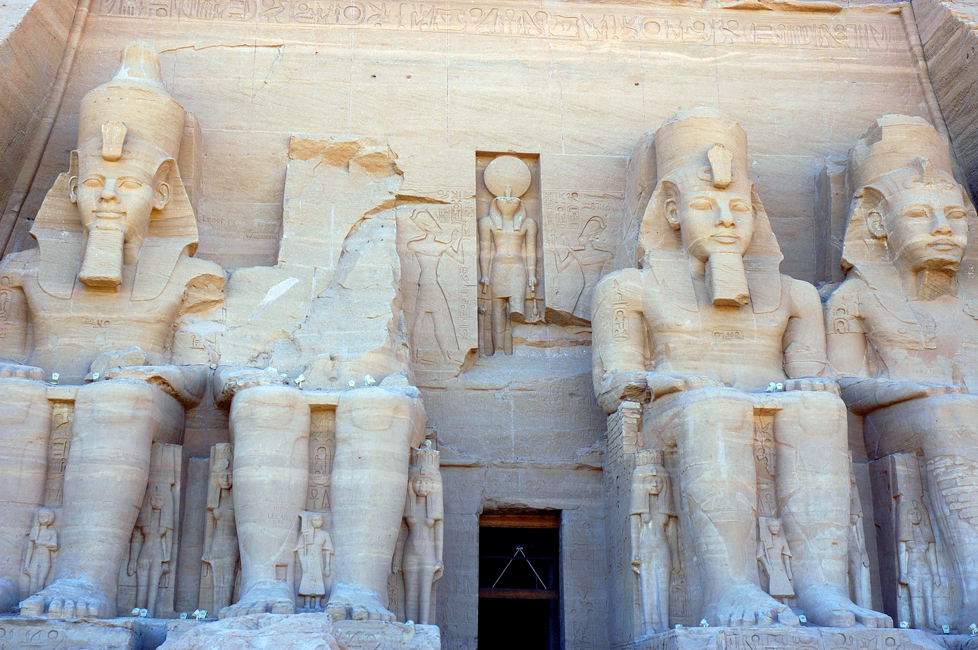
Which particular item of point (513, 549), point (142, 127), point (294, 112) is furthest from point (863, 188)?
point (142, 127)

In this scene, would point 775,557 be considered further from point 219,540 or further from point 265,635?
point 219,540

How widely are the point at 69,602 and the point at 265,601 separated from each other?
86cm

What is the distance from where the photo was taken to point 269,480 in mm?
6344

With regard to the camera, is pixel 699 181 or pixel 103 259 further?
pixel 699 181

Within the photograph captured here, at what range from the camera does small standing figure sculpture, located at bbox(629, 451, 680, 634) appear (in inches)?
257

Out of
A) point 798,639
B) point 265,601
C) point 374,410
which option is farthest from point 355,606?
point 798,639

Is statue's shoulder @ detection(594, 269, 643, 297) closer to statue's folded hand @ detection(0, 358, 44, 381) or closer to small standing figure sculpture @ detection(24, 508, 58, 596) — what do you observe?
statue's folded hand @ detection(0, 358, 44, 381)

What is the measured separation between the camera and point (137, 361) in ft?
22.6

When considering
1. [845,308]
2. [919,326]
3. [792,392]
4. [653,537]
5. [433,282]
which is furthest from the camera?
[433,282]

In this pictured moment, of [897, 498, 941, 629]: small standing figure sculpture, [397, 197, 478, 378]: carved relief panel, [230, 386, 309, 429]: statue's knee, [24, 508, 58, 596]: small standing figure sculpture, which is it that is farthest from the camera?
[397, 197, 478, 378]: carved relief panel

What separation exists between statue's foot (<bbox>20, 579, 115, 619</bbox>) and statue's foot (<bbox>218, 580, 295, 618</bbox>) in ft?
1.79

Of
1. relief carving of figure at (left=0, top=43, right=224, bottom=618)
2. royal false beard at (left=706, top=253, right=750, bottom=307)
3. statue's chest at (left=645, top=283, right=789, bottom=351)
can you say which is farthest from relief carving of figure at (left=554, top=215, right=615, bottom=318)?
relief carving of figure at (left=0, top=43, right=224, bottom=618)

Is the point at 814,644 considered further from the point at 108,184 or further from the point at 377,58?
the point at 377,58

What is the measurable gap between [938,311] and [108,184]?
488cm
